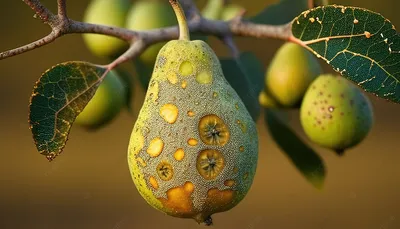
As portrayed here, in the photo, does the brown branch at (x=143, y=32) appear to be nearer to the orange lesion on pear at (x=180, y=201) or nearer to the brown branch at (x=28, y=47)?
the brown branch at (x=28, y=47)

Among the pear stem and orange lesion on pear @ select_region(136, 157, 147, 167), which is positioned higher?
the pear stem

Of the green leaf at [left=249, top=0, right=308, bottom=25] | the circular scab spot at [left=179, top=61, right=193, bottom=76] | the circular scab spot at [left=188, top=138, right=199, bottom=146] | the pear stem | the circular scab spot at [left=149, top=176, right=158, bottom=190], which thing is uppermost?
the pear stem

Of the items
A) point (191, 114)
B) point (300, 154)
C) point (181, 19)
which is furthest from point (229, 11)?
point (191, 114)

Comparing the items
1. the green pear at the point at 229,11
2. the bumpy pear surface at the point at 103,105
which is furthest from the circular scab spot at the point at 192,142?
the green pear at the point at 229,11

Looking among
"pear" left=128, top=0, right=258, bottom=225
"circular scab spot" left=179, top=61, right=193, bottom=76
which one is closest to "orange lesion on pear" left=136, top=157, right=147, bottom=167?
"pear" left=128, top=0, right=258, bottom=225

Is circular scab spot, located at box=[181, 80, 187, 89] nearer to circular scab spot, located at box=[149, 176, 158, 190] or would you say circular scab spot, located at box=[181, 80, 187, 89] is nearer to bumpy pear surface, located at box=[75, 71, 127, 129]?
circular scab spot, located at box=[149, 176, 158, 190]

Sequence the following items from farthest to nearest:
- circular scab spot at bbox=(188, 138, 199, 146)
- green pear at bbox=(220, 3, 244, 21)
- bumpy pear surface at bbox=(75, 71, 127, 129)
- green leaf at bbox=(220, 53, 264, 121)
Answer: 1. green pear at bbox=(220, 3, 244, 21)
2. green leaf at bbox=(220, 53, 264, 121)
3. bumpy pear surface at bbox=(75, 71, 127, 129)
4. circular scab spot at bbox=(188, 138, 199, 146)

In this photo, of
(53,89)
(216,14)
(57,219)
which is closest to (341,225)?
(57,219)
